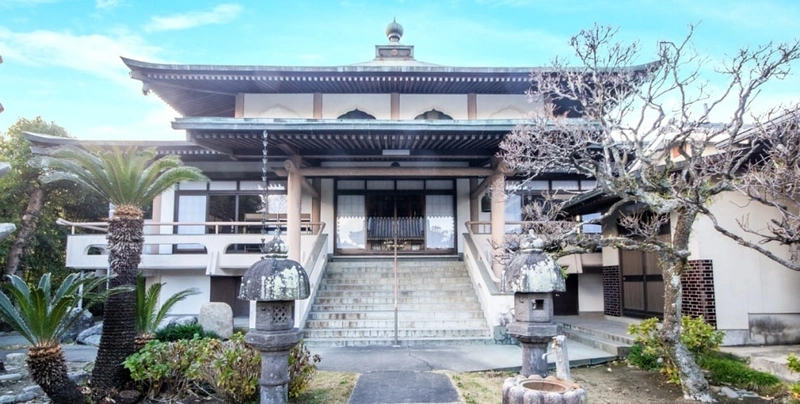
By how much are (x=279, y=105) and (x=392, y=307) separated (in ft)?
21.3

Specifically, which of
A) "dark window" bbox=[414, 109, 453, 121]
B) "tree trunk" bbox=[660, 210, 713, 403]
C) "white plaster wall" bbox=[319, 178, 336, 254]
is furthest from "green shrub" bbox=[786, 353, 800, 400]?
"white plaster wall" bbox=[319, 178, 336, 254]

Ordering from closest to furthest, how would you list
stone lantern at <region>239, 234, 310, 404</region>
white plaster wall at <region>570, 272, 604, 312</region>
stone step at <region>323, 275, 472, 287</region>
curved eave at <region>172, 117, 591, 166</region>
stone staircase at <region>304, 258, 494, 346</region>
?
stone lantern at <region>239, 234, 310, 404</region>
curved eave at <region>172, 117, 591, 166</region>
stone staircase at <region>304, 258, 494, 346</region>
stone step at <region>323, 275, 472, 287</region>
white plaster wall at <region>570, 272, 604, 312</region>

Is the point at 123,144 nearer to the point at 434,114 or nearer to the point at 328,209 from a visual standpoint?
the point at 328,209

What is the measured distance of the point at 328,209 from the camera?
1427 centimetres

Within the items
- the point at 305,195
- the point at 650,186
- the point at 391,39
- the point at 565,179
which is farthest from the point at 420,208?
the point at 650,186

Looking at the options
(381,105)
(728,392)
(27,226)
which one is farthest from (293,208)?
(27,226)

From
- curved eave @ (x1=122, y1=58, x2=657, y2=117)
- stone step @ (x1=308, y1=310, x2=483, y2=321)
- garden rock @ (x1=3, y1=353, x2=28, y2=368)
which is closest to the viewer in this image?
garden rock @ (x1=3, y1=353, x2=28, y2=368)

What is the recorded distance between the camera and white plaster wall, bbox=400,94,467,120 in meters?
13.4

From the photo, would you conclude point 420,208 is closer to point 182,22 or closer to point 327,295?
point 327,295

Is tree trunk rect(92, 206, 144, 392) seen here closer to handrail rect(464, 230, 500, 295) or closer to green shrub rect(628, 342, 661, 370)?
handrail rect(464, 230, 500, 295)

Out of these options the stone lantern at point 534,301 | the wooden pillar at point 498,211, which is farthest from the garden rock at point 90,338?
the stone lantern at point 534,301

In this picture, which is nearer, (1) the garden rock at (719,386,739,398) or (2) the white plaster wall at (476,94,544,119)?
(1) the garden rock at (719,386,739,398)

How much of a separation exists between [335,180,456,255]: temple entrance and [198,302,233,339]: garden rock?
3.93 metres

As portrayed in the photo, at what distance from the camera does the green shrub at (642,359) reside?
7.29 metres
